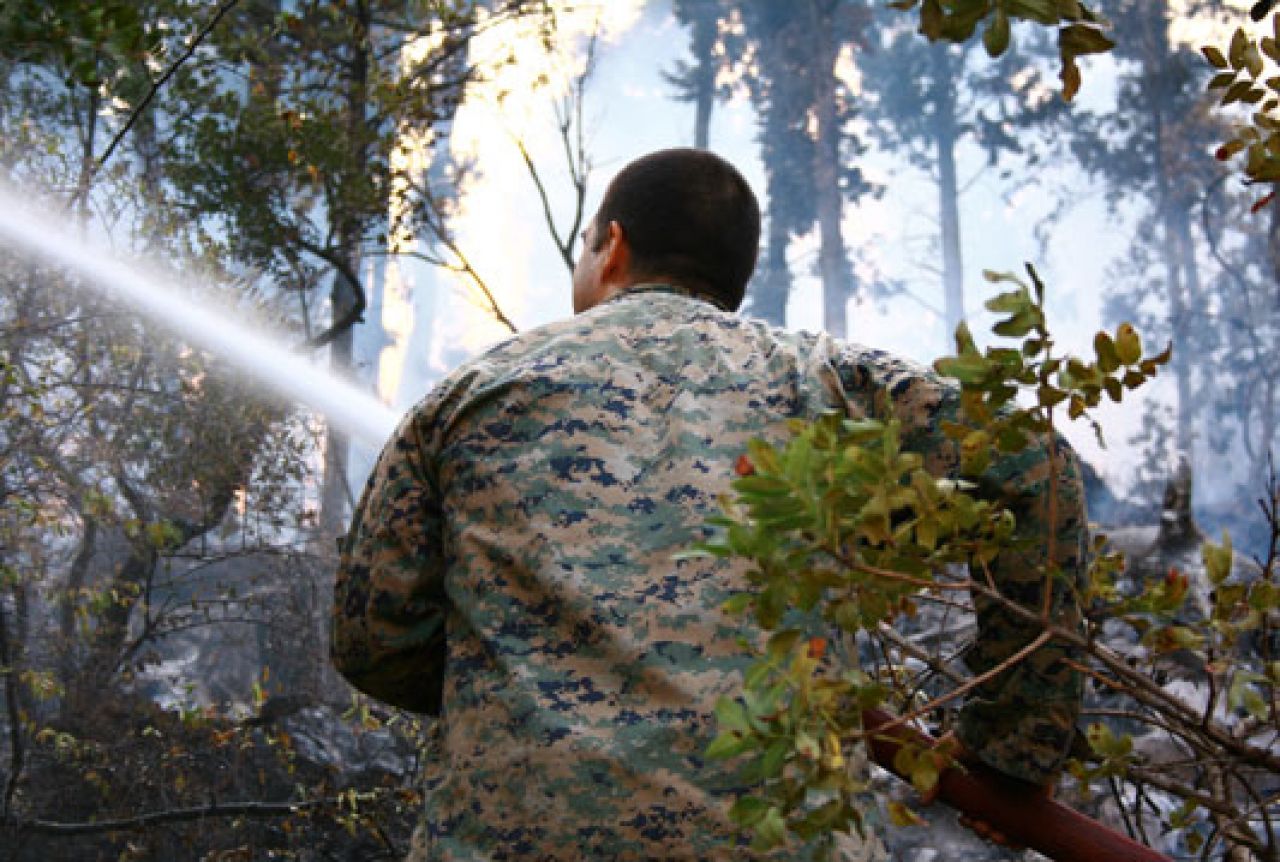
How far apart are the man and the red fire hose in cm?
4

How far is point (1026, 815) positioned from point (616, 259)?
1071 mm

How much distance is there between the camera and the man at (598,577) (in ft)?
4.64

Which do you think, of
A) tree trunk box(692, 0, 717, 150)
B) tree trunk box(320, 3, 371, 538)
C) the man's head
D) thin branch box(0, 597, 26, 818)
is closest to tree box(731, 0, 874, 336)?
tree trunk box(692, 0, 717, 150)

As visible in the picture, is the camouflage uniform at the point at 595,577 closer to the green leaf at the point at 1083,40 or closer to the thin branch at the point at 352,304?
the green leaf at the point at 1083,40

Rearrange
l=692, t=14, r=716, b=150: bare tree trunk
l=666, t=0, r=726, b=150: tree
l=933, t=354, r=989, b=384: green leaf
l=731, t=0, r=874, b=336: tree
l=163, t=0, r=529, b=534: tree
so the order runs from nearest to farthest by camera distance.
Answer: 1. l=933, t=354, r=989, b=384: green leaf
2. l=163, t=0, r=529, b=534: tree
3. l=731, t=0, r=874, b=336: tree
4. l=692, t=14, r=716, b=150: bare tree trunk
5. l=666, t=0, r=726, b=150: tree

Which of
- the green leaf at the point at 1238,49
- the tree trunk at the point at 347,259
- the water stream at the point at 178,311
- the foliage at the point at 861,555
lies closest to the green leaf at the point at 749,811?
the foliage at the point at 861,555

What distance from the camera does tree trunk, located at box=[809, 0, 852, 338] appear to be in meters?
23.2

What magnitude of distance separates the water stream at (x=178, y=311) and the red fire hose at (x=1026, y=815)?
20.9 feet

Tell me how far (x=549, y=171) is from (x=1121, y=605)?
189ft

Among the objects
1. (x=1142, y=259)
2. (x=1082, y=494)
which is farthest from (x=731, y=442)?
(x=1142, y=259)

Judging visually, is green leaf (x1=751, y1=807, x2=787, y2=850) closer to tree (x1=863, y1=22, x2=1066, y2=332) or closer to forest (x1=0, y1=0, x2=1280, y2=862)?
forest (x1=0, y1=0, x2=1280, y2=862)

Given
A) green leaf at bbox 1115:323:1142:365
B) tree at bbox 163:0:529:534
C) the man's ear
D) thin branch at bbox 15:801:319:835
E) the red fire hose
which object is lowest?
thin branch at bbox 15:801:319:835

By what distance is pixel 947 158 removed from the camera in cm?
2761

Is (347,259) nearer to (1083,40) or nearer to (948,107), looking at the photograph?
(1083,40)
